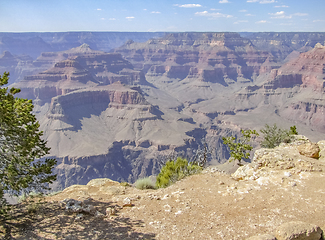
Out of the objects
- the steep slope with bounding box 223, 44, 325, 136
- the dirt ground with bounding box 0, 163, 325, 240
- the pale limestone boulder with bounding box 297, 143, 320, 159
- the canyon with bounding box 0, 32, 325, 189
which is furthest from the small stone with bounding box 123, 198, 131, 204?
the steep slope with bounding box 223, 44, 325, 136

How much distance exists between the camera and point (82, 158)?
93812 millimetres

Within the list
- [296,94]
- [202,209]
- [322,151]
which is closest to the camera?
[202,209]

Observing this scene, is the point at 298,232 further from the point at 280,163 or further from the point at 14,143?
the point at 14,143

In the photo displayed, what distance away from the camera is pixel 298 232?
398 inches

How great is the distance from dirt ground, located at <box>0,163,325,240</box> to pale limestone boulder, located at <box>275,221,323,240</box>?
0.89 metres

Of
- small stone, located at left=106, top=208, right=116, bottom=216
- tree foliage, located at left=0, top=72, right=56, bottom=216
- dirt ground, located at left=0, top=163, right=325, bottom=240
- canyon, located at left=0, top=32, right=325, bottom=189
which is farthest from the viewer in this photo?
canyon, located at left=0, top=32, right=325, bottom=189

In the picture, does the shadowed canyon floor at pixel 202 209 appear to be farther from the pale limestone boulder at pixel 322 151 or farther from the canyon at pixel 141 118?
the canyon at pixel 141 118

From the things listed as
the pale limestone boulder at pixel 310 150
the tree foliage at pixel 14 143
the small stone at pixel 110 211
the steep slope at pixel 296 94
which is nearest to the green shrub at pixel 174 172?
the small stone at pixel 110 211

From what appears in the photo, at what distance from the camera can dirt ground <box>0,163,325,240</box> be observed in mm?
11531

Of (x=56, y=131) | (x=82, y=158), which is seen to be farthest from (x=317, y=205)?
(x=56, y=131)

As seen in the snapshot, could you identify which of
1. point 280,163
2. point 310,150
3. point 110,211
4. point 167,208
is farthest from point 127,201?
point 310,150

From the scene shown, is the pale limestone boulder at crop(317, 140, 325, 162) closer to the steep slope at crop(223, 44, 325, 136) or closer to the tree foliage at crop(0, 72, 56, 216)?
the tree foliage at crop(0, 72, 56, 216)

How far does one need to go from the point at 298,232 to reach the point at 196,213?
170 inches

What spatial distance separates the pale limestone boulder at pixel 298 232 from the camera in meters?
10.1
